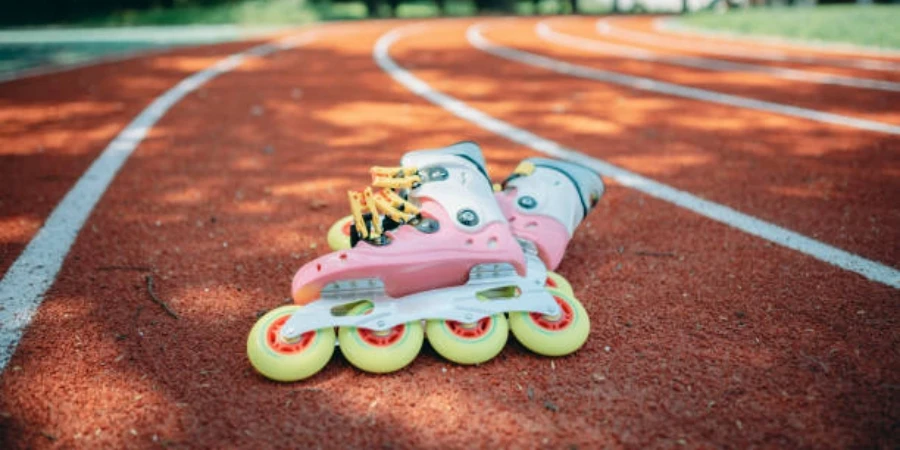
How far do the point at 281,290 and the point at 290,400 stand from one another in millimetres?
752

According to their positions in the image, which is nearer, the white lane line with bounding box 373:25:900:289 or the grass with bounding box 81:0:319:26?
the white lane line with bounding box 373:25:900:289

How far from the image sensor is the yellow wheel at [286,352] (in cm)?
186

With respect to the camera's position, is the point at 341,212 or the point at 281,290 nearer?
the point at 281,290

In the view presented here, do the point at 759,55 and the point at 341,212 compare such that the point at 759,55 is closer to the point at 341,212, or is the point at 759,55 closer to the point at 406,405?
the point at 341,212

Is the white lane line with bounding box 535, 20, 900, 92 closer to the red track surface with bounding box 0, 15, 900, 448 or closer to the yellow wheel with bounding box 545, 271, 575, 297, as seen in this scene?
the red track surface with bounding box 0, 15, 900, 448

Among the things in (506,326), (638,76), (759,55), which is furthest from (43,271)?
(759,55)

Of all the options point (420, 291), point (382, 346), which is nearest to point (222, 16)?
point (420, 291)

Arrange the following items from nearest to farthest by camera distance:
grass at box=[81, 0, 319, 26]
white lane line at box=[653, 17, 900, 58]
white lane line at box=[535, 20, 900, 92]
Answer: white lane line at box=[535, 20, 900, 92] → white lane line at box=[653, 17, 900, 58] → grass at box=[81, 0, 319, 26]

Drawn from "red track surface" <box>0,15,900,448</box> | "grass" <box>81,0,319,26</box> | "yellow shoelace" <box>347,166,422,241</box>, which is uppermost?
"grass" <box>81,0,319,26</box>

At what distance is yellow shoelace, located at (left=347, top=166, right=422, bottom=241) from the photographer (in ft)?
6.89

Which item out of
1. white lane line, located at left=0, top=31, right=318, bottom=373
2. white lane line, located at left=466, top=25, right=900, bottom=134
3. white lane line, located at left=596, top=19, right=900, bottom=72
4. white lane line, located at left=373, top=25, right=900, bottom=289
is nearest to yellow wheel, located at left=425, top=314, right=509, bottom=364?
white lane line, located at left=0, top=31, right=318, bottom=373

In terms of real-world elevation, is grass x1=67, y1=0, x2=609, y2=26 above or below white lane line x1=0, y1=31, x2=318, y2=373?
above

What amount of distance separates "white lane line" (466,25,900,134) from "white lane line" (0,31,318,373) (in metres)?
5.20

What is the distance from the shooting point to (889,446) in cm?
162
